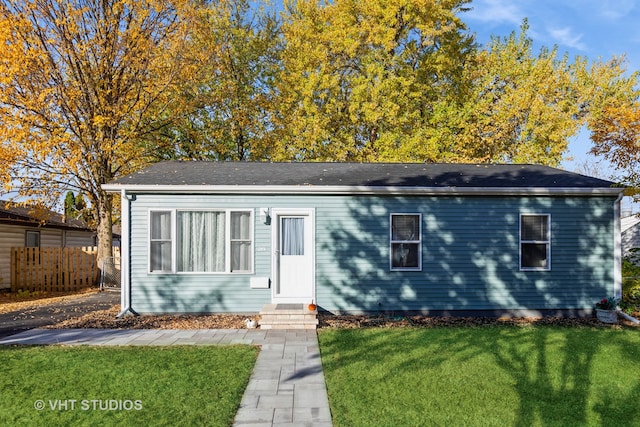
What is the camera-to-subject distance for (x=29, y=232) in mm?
17125

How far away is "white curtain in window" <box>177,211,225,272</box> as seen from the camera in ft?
31.2

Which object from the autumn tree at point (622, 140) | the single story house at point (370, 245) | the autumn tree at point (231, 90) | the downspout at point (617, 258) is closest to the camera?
the single story house at point (370, 245)

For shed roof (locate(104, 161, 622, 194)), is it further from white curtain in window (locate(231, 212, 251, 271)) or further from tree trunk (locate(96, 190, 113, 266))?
tree trunk (locate(96, 190, 113, 266))

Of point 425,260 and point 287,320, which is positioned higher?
point 425,260

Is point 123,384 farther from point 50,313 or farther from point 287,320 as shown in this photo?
point 50,313

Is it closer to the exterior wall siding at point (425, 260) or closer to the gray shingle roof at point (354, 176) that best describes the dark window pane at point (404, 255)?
the exterior wall siding at point (425, 260)

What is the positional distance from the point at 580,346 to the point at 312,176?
21.2 ft

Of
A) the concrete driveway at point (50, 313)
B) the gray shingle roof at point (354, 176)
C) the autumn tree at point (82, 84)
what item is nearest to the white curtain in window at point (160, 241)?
the gray shingle roof at point (354, 176)

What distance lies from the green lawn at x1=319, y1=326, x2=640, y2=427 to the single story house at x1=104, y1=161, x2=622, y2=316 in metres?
1.81

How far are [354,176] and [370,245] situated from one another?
1878 mm

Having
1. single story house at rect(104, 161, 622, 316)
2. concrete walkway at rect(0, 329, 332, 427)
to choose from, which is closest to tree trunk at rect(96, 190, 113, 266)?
single story house at rect(104, 161, 622, 316)

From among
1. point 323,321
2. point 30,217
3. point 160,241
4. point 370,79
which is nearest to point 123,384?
point 323,321

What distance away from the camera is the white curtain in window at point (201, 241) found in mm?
9516

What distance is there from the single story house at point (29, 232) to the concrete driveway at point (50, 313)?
3913 millimetres
